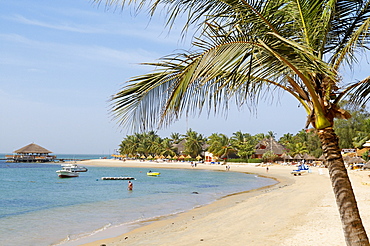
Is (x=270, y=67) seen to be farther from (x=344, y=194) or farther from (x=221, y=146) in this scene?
(x=221, y=146)

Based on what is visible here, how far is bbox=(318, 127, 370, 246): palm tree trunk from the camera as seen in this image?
11.6 ft

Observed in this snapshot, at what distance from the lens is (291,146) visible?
68875 millimetres

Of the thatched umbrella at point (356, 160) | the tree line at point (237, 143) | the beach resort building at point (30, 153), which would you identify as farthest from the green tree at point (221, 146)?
the beach resort building at point (30, 153)

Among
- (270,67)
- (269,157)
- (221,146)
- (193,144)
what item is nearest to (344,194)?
(270,67)

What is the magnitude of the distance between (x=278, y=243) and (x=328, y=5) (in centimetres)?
603

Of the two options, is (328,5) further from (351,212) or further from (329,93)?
(351,212)

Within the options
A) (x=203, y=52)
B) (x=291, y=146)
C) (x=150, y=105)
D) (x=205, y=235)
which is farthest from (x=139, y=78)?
(x=291, y=146)

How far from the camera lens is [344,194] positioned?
11.6 ft

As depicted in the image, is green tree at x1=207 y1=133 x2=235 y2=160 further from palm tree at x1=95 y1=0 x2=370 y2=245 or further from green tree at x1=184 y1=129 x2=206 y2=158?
palm tree at x1=95 y1=0 x2=370 y2=245

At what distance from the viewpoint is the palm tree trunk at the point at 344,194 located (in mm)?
3521

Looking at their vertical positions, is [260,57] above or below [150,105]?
above

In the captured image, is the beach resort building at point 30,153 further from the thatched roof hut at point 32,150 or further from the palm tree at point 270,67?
the palm tree at point 270,67

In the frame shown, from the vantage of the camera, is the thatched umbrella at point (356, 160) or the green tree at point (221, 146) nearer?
the thatched umbrella at point (356, 160)

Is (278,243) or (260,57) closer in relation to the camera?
(260,57)
